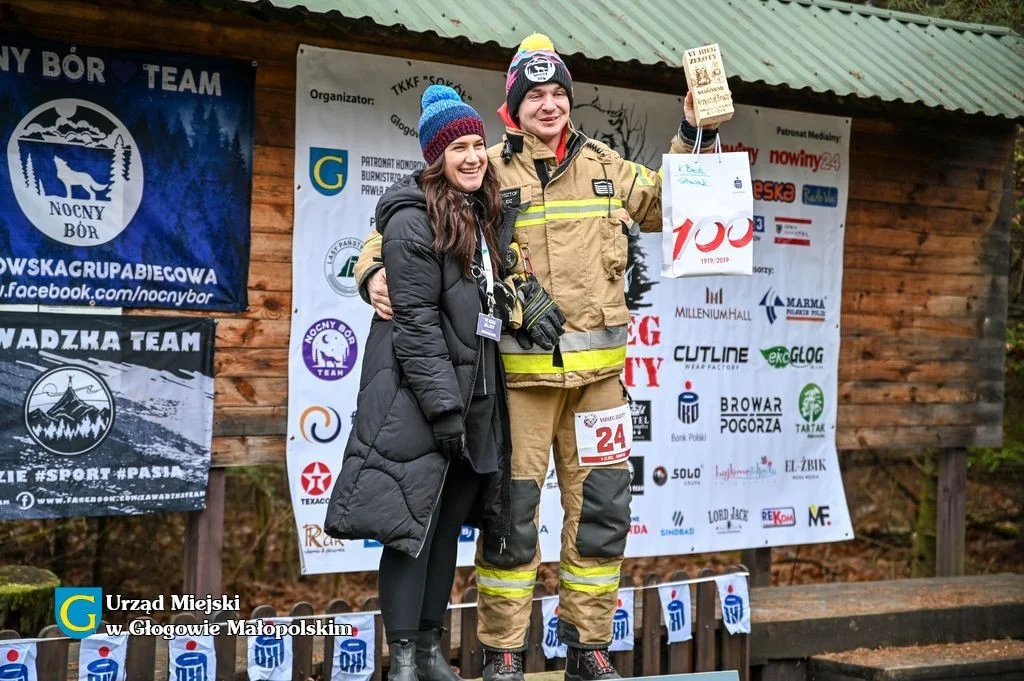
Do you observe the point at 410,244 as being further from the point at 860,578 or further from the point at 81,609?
the point at 860,578

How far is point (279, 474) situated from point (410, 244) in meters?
6.77

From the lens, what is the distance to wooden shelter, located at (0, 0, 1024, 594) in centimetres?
547

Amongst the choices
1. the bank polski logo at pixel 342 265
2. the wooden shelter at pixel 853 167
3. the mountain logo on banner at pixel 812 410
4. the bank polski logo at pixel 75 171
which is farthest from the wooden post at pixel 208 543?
the mountain logo on banner at pixel 812 410

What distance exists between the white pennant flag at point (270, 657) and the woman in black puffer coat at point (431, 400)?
1293 millimetres

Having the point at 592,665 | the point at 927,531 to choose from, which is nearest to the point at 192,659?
the point at 592,665

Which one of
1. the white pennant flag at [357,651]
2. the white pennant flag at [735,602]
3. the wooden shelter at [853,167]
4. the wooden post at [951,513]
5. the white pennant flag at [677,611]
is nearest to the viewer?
Result: the white pennant flag at [357,651]

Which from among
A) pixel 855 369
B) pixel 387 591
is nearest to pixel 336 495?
pixel 387 591

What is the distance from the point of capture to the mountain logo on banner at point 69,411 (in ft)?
16.8

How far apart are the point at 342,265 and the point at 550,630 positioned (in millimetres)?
2055

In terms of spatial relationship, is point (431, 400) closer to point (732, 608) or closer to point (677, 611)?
point (677, 611)

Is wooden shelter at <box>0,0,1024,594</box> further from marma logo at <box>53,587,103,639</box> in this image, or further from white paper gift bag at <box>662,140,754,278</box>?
white paper gift bag at <box>662,140,754,278</box>

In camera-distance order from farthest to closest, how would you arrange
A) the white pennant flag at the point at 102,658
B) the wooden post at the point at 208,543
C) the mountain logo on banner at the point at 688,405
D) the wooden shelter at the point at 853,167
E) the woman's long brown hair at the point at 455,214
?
the mountain logo on banner at the point at 688,405, the wooden post at the point at 208,543, the wooden shelter at the point at 853,167, the white pennant flag at the point at 102,658, the woman's long brown hair at the point at 455,214

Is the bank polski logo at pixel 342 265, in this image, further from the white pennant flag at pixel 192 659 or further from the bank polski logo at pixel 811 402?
the bank polski logo at pixel 811 402

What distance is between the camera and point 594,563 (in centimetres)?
429
